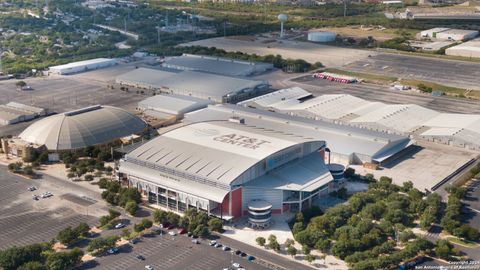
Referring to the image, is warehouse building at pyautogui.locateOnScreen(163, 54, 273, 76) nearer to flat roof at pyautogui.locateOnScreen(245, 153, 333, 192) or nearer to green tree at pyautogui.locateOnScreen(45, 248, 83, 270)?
flat roof at pyautogui.locateOnScreen(245, 153, 333, 192)

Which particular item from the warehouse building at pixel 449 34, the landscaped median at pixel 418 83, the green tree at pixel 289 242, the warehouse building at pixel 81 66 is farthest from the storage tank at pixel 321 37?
the green tree at pixel 289 242

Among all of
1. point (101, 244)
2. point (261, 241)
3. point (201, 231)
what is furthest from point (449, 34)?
point (101, 244)

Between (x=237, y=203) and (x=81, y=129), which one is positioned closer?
(x=237, y=203)

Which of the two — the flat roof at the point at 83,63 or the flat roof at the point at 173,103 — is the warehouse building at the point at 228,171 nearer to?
the flat roof at the point at 173,103

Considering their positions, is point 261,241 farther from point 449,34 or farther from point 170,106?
point 449,34

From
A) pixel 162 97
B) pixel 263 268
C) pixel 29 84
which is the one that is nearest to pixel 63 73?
pixel 29 84

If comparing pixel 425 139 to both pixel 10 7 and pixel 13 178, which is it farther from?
pixel 10 7
